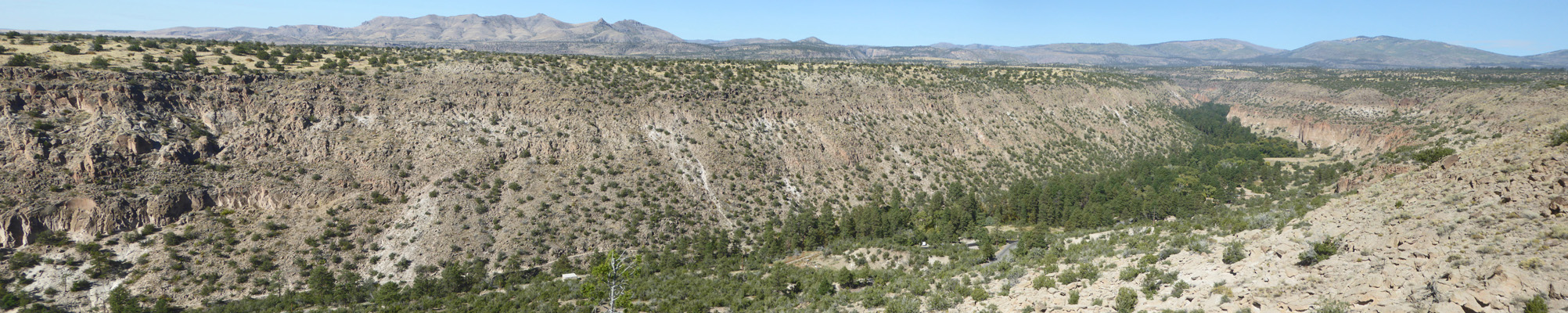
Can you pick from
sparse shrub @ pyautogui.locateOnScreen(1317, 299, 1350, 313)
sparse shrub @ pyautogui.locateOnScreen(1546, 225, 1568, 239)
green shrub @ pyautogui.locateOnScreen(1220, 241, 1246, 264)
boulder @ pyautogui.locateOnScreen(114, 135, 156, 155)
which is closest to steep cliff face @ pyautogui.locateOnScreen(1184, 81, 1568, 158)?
green shrub @ pyautogui.locateOnScreen(1220, 241, 1246, 264)

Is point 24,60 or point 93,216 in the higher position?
point 24,60

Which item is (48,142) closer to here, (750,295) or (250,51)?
(250,51)

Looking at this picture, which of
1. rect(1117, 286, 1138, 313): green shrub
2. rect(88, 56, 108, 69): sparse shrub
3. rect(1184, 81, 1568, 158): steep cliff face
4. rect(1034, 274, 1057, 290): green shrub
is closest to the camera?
rect(1117, 286, 1138, 313): green shrub

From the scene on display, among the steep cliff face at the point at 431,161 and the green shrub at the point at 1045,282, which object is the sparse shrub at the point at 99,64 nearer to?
the steep cliff face at the point at 431,161

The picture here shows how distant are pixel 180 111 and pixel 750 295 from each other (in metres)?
46.8

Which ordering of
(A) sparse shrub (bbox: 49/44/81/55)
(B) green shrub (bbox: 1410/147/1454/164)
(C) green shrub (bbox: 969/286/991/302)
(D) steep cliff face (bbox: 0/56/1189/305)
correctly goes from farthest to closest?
(A) sparse shrub (bbox: 49/44/81/55) → (D) steep cliff face (bbox: 0/56/1189/305) → (B) green shrub (bbox: 1410/147/1454/164) → (C) green shrub (bbox: 969/286/991/302)

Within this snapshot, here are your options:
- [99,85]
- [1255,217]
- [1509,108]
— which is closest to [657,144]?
[99,85]

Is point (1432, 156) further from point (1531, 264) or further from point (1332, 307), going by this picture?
point (1332, 307)

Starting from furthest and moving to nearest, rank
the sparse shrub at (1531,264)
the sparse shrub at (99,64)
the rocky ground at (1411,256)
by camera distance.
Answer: the sparse shrub at (99,64)
the rocky ground at (1411,256)
the sparse shrub at (1531,264)

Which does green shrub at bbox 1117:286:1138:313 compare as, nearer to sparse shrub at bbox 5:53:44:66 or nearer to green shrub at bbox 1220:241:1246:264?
green shrub at bbox 1220:241:1246:264

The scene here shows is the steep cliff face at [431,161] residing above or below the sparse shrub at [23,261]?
above

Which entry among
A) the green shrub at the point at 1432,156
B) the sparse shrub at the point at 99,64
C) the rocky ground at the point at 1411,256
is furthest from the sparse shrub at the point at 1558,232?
the sparse shrub at the point at 99,64

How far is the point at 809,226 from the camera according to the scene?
178 feet

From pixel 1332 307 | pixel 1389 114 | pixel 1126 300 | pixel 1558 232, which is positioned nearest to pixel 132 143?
pixel 1126 300
